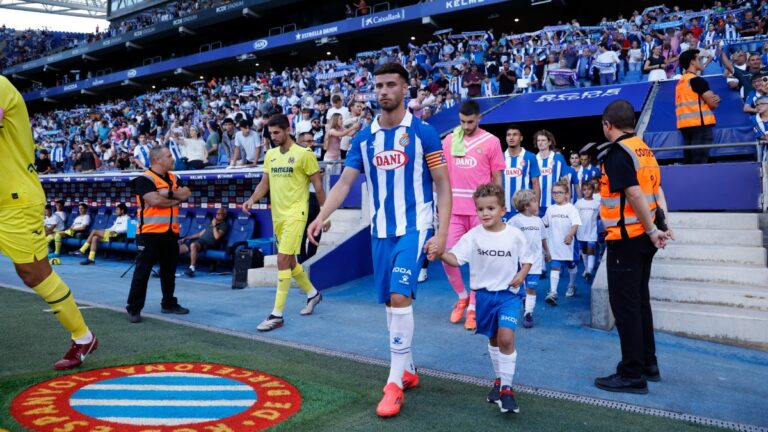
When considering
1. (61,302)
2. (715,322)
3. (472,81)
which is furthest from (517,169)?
(472,81)

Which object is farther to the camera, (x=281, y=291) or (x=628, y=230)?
(x=281, y=291)

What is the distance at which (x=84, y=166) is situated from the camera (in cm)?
1914

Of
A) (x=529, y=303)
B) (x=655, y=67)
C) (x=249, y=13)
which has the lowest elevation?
(x=529, y=303)

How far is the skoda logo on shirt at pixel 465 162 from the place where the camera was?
18.7 ft

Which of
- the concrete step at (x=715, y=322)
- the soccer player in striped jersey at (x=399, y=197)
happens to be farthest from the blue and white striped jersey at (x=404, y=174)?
the concrete step at (x=715, y=322)

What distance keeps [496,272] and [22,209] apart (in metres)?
3.31

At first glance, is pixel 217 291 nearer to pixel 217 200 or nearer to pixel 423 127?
pixel 217 200

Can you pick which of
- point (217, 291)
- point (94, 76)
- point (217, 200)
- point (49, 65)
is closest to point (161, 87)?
point (94, 76)

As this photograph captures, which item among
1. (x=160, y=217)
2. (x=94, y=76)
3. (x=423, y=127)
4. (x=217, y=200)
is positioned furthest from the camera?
(x=94, y=76)

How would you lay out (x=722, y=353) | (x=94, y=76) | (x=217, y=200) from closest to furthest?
1. (x=722, y=353)
2. (x=217, y=200)
3. (x=94, y=76)

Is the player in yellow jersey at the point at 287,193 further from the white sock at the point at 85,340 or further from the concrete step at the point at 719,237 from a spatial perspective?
the concrete step at the point at 719,237

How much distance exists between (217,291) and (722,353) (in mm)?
6524

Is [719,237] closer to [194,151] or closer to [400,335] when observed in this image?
[400,335]

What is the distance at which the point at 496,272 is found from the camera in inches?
141
